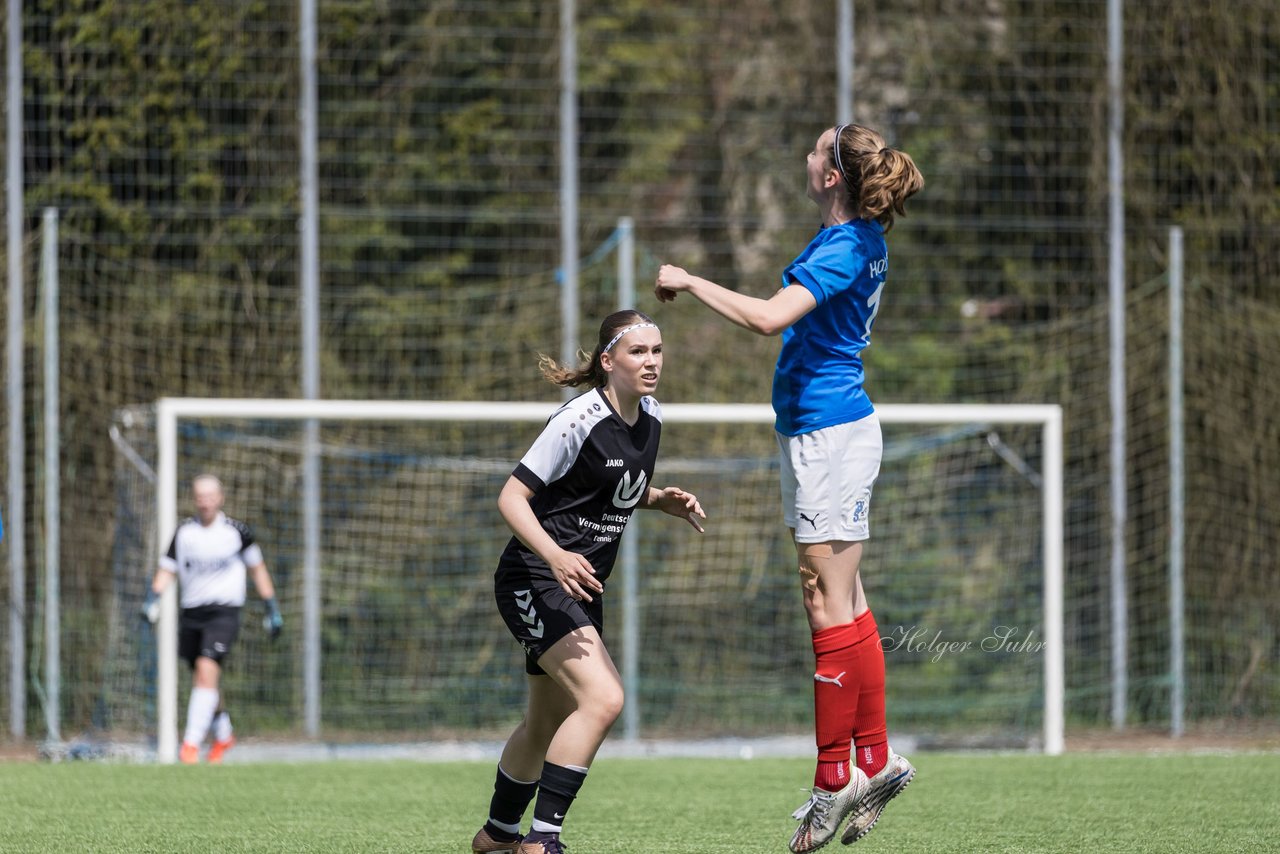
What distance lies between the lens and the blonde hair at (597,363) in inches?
171

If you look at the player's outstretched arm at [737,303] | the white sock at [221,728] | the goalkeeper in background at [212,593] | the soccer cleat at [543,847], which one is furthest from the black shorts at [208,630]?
the player's outstretched arm at [737,303]

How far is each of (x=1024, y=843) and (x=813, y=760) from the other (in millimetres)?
3534

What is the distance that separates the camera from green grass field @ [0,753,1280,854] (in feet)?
16.3

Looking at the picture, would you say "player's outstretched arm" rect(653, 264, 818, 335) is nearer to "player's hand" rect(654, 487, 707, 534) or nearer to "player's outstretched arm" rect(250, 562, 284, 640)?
"player's hand" rect(654, 487, 707, 534)

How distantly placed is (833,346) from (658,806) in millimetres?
2569

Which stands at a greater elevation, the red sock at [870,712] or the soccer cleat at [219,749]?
the red sock at [870,712]

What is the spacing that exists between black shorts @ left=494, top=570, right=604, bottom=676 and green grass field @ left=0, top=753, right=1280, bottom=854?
0.96 m

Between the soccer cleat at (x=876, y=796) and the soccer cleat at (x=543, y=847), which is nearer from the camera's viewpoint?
the soccer cleat at (x=543, y=847)

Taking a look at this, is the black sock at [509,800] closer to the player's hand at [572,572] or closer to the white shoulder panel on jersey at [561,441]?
the player's hand at [572,572]

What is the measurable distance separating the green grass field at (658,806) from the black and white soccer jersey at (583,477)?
112 centimetres

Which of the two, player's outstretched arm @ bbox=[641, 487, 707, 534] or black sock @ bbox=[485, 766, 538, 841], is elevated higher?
player's outstretched arm @ bbox=[641, 487, 707, 534]

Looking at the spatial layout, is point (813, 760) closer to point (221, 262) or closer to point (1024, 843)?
point (1024, 843)

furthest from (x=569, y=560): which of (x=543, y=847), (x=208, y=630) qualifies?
(x=208, y=630)

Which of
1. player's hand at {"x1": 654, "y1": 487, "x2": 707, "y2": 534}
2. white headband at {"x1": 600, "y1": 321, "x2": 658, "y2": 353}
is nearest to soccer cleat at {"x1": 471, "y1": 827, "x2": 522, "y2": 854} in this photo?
player's hand at {"x1": 654, "y1": 487, "x2": 707, "y2": 534}
